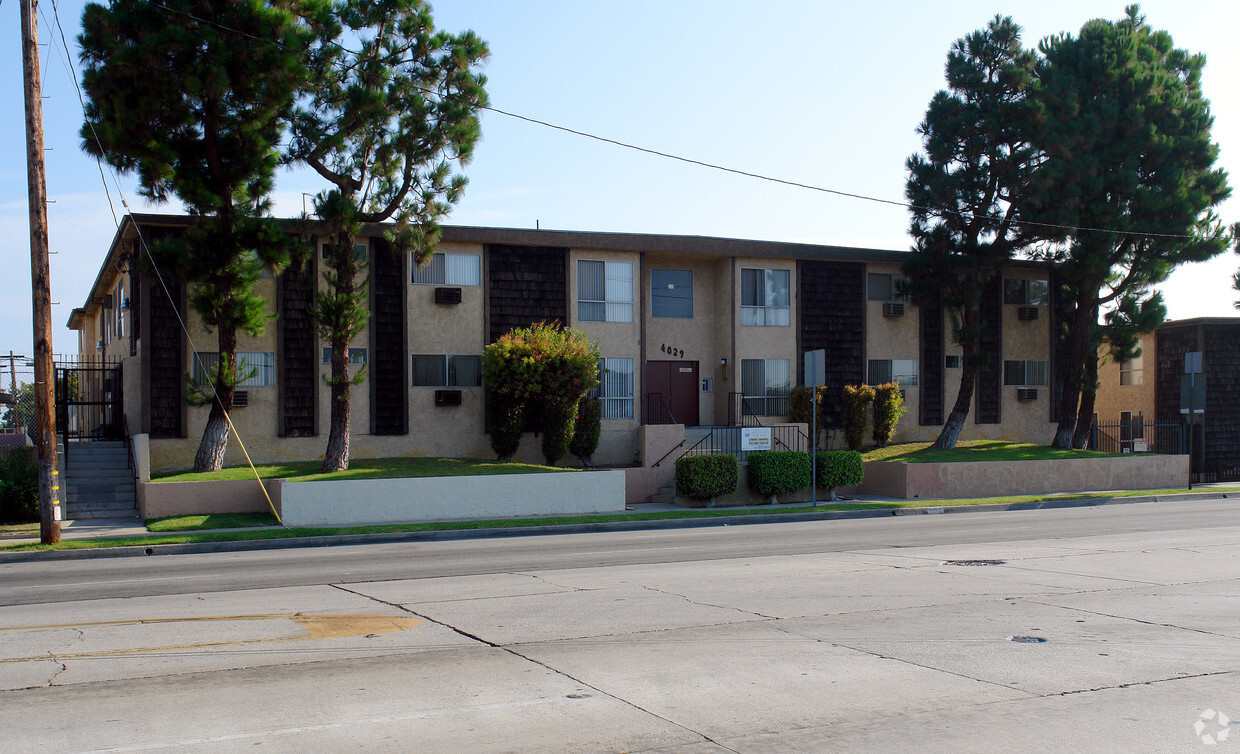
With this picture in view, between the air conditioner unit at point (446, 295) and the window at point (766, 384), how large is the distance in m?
8.90

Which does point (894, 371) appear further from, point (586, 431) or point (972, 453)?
point (586, 431)

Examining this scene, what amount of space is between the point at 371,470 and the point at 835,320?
15.6m

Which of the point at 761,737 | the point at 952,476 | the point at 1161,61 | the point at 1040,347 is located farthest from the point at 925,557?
the point at 1161,61

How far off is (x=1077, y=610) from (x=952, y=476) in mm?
17302

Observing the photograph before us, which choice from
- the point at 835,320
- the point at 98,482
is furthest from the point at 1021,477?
the point at 98,482

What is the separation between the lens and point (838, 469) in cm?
2511

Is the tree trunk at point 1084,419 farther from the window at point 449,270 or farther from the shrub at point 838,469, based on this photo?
the window at point 449,270

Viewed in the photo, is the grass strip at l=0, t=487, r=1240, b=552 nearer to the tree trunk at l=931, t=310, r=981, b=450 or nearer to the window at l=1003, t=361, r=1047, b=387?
the tree trunk at l=931, t=310, r=981, b=450

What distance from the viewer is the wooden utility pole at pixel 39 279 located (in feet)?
54.2

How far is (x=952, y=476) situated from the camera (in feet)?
86.7

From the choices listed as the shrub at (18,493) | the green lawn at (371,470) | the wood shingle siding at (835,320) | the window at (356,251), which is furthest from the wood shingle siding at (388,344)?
the wood shingle siding at (835,320)

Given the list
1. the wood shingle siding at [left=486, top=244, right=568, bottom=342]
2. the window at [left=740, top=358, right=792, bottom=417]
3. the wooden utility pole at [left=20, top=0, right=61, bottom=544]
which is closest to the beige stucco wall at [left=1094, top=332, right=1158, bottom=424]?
the window at [left=740, top=358, right=792, bottom=417]

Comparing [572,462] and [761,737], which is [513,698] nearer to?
[761,737]

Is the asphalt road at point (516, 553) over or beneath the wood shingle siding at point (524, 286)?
beneath
